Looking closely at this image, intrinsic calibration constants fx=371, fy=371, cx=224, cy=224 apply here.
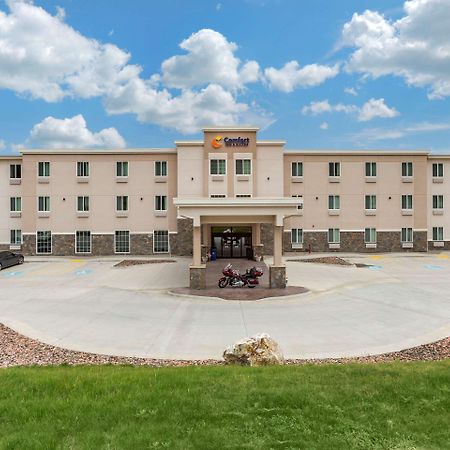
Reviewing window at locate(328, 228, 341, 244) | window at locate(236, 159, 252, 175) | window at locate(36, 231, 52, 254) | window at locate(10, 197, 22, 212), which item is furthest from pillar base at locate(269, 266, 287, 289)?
window at locate(10, 197, 22, 212)

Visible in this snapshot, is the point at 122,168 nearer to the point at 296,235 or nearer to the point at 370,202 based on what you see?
the point at 296,235

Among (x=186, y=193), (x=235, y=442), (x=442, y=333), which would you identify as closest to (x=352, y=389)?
(x=235, y=442)

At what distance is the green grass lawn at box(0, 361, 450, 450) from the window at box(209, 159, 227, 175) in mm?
28661

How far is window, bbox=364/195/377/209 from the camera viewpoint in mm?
38469

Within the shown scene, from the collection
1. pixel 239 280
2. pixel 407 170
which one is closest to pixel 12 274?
pixel 239 280

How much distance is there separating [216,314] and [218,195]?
20.8m

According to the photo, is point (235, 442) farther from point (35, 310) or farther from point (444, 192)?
point (444, 192)

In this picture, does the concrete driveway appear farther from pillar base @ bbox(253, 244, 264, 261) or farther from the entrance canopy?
pillar base @ bbox(253, 244, 264, 261)

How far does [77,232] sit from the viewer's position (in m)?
36.9

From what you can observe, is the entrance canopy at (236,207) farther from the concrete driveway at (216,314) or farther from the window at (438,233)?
the window at (438,233)

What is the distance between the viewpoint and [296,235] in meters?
38.3

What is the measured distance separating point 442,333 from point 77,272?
78.8 ft

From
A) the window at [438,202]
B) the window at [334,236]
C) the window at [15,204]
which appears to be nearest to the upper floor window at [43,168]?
the window at [15,204]

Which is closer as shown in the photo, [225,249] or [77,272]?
[77,272]
